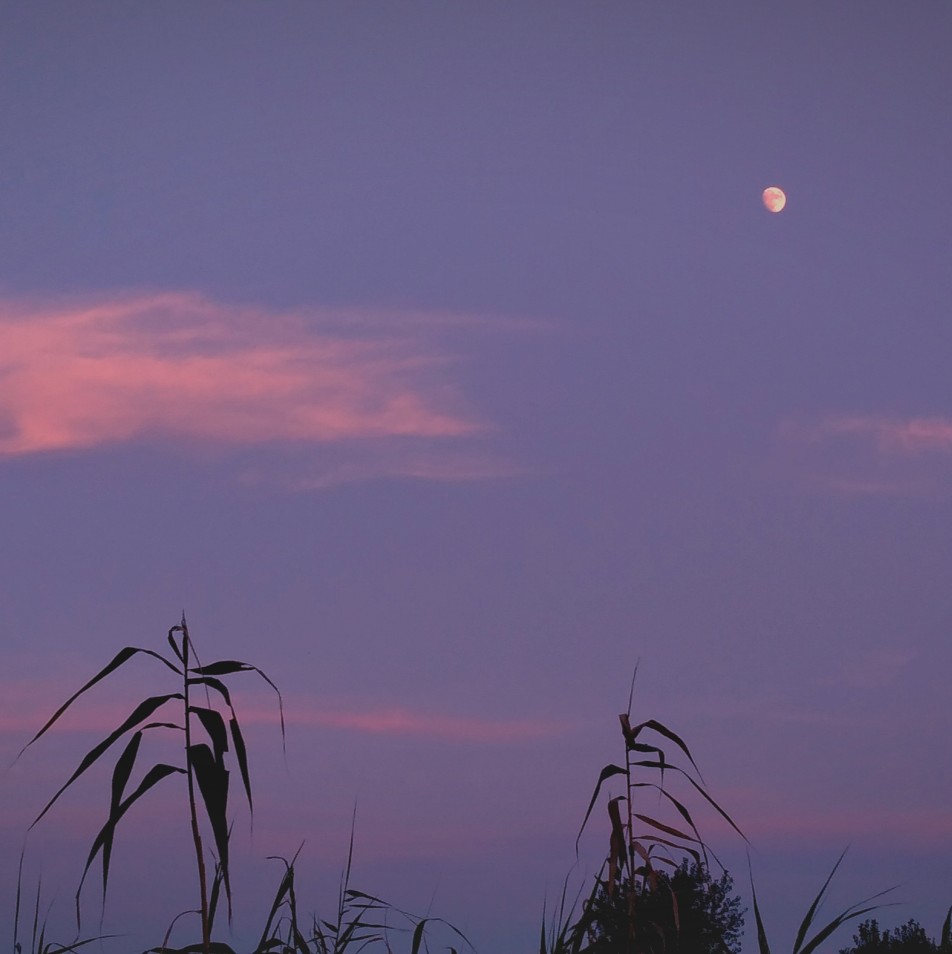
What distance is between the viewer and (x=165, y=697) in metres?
4.38

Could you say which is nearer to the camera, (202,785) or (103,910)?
(103,910)

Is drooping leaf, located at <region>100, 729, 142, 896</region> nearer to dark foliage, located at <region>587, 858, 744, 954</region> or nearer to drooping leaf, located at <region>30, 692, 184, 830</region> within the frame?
drooping leaf, located at <region>30, 692, 184, 830</region>

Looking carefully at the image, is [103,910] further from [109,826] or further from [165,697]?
[165,697]

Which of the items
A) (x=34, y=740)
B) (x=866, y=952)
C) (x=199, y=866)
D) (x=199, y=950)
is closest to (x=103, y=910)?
(x=199, y=866)

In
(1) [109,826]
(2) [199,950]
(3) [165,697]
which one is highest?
(3) [165,697]

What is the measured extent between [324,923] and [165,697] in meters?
3.42

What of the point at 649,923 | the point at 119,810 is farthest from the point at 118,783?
the point at 649,923

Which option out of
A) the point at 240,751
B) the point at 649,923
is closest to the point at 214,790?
the point at 240,751

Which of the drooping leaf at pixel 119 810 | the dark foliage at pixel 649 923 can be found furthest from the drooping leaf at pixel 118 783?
the dark foliage at pixel 649 923

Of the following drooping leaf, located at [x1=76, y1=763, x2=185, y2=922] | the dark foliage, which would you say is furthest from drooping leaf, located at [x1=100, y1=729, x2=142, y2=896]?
the dark foliage

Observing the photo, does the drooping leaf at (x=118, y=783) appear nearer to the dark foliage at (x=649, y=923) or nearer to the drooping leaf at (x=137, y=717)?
the drooping leaf at (x=137, y=717)

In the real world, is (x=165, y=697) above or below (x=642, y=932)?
above

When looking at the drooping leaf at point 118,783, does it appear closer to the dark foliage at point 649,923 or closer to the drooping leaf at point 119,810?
the drooping leaf at point 119,810

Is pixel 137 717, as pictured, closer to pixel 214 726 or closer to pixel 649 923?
pixel 214 726
